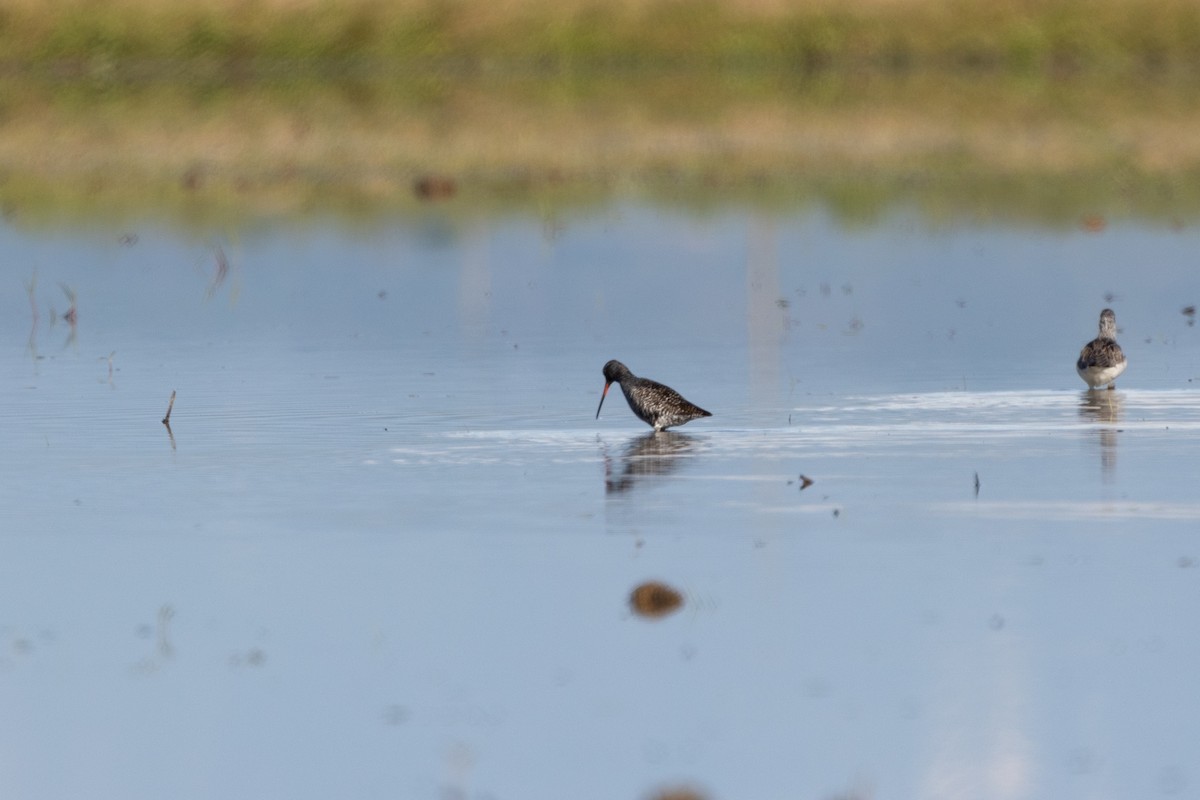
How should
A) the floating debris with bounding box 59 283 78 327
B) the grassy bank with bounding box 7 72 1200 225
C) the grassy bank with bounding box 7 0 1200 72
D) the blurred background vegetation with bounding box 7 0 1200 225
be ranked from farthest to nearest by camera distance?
the grassy bank with bounding box 7 0 1200 72, the blurred background vegetation with bounding box 7 0 1200 225, the grassy bank with bounding box 7 72 1200 225, the floating debris with bounding box 59 283 78 327

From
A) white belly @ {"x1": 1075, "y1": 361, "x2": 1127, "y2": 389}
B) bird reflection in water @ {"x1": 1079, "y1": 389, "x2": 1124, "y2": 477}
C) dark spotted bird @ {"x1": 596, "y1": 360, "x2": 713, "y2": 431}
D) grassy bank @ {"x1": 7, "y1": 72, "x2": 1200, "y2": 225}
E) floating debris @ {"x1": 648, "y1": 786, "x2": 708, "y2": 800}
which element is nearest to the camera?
floating debris @ {"x1": 648, "y1": 786, "x2": 708, "y2": 800}

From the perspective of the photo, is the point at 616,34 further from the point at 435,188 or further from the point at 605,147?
the point at 435,188

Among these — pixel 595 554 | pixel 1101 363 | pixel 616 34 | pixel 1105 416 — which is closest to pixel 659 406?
pixel 1105 416

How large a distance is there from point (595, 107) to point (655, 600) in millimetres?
36732

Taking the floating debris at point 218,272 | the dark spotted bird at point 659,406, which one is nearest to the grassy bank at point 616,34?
the floating debris at point 218,272

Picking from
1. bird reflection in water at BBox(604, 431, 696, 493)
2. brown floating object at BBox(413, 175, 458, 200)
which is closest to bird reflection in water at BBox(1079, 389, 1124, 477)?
bird reflection in water at BBox(604, 431, 696, 493)

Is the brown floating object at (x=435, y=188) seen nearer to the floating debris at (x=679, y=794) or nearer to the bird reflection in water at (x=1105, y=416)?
the bird reflection in water at (x=1105, y=416)

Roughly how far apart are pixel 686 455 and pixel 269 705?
532cm

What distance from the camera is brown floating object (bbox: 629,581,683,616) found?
8680 mm

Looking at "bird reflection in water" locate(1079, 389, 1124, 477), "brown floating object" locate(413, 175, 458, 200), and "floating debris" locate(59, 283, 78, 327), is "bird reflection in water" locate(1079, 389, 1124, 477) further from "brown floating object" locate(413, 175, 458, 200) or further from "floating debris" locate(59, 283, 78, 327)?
"brown floating object" locate(413, 175, 458, 200)

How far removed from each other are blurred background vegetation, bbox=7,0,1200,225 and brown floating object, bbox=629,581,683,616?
18.1 metres

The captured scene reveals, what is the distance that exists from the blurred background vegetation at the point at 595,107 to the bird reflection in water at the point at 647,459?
45.4 feet

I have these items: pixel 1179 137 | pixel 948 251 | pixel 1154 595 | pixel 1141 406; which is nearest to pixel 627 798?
pixel 1154 595

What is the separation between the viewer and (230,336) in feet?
61.8
